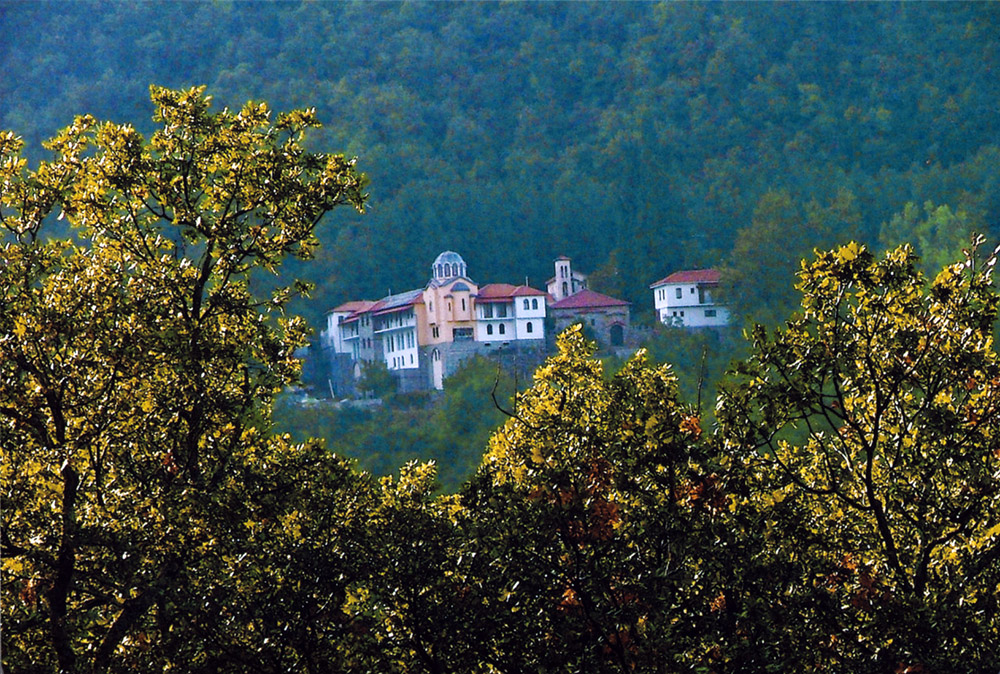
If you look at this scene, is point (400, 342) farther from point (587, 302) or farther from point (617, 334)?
point (617, 334)

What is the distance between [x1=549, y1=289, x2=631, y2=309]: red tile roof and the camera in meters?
52.6

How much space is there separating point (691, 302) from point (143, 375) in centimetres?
4861

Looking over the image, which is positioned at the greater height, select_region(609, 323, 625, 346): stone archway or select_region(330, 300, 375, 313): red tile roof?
select_region(330, 300, 375, 313): red tile roof

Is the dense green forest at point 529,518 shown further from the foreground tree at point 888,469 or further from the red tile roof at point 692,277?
the red tile roof at point 692,277

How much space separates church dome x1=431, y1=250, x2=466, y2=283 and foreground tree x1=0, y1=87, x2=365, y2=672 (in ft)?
156

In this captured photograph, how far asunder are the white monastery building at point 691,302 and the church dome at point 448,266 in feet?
26.5

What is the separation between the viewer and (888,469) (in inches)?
A: 178

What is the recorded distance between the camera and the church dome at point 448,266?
175ft

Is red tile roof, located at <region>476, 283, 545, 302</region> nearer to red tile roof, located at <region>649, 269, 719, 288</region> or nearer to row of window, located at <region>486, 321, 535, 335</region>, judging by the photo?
row of window, located at <region>486, 321, 535, 335</region>

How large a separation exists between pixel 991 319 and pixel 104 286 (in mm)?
3024

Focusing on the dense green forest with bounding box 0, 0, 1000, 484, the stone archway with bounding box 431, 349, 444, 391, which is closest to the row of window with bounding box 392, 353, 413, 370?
the stone archway with bounding box 431, 349, 444, 391

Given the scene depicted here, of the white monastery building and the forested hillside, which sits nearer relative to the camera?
the white monastery building

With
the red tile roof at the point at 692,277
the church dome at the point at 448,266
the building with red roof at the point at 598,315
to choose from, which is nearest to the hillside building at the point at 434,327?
the church dome at the point at 448,266

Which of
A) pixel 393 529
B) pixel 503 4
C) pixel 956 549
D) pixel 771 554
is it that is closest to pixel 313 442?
pixel 393 529
